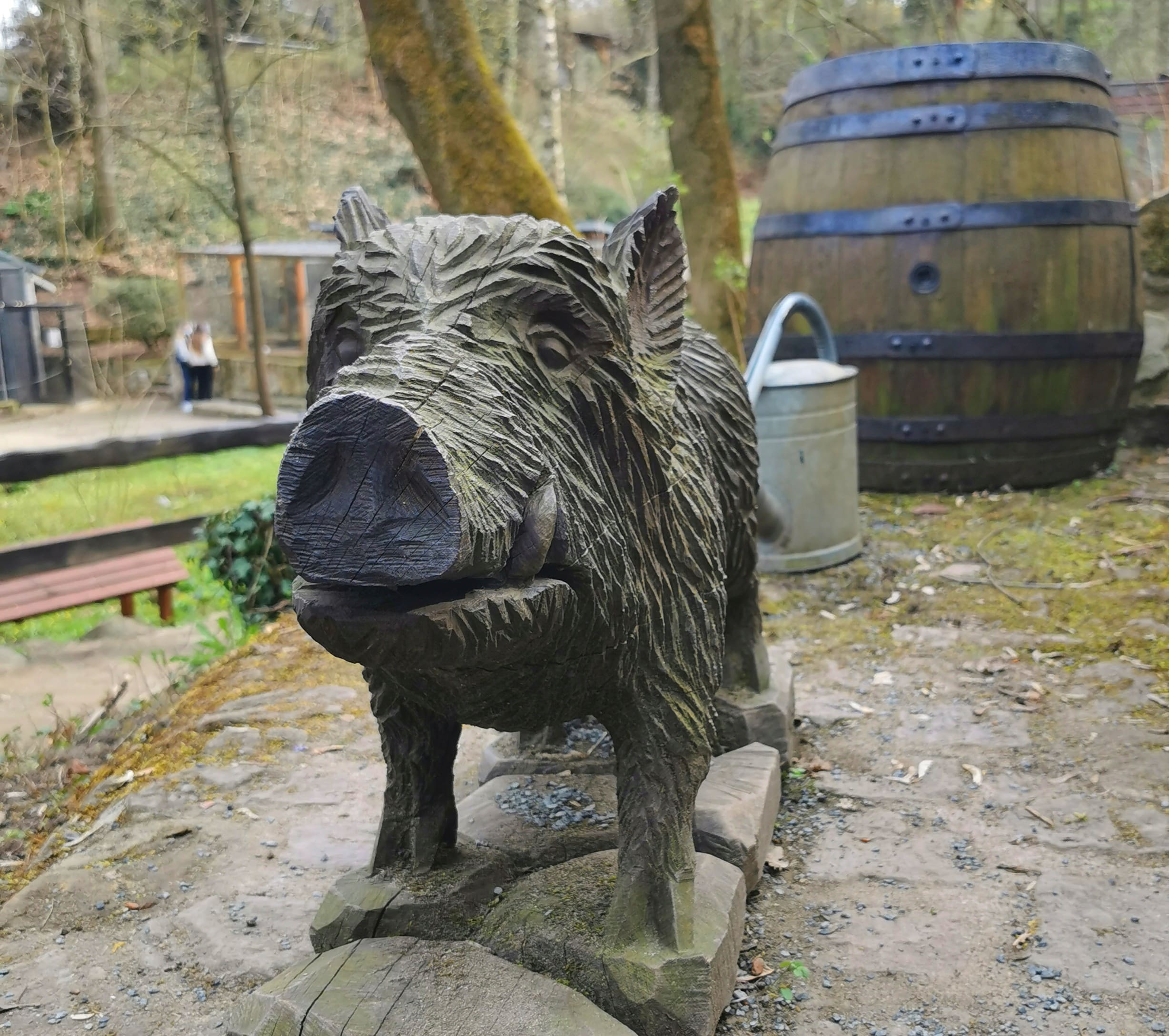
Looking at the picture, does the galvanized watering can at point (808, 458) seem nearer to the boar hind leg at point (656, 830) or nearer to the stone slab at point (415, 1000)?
the boar hind leg at point (656, 830)

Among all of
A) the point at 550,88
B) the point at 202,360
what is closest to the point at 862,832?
the point at 550,88

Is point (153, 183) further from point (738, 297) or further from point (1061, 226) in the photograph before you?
point (1061, 226)

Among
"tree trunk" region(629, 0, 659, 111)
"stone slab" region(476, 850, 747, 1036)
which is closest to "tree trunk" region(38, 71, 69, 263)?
"tree trunk" region(629, 0, 659, 111)

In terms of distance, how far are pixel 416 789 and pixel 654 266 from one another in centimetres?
115

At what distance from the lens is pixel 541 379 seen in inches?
69.5

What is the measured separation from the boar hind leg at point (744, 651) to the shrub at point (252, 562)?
105 inches

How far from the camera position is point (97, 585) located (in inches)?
239

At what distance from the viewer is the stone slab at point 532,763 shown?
118 inches

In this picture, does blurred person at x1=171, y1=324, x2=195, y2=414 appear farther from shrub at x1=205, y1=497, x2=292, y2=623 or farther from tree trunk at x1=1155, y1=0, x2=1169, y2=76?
tree trunk at x1=1155, y1=0, x2=1169, y2=76

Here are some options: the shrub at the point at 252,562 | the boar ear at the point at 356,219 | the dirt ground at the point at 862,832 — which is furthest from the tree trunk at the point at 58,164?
the boar ear at the point at 356,219

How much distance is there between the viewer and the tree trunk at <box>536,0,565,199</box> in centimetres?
1370

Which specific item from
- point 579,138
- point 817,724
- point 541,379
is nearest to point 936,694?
point 817,724

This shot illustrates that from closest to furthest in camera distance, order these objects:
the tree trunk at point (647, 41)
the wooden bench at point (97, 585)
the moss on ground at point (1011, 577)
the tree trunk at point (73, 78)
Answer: the moss on ground at point (1011, 577), the wooden bench at point (97, 585), the tree trunk at point (73, 78), the tree trunk at point (647, 41)

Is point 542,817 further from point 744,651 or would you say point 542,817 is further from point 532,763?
point 744,651
